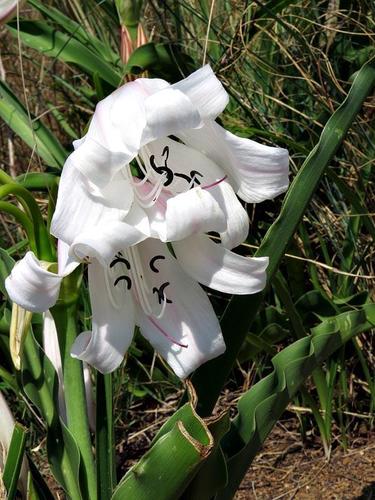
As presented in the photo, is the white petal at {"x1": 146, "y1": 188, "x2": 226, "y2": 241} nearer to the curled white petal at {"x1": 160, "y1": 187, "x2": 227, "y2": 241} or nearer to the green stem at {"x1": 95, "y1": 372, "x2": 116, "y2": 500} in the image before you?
the curled white petal at {"x1": 160, "y1": 187, "x2": 227, "y2": 241}

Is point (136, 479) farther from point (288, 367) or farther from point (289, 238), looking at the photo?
point (289, 238)

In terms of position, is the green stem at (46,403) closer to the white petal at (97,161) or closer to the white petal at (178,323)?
the white petal at (178,323)

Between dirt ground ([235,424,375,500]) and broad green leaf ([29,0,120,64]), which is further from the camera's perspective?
broad green leaf ([29,0,120,64])

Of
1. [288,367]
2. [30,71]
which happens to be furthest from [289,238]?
[30,71]

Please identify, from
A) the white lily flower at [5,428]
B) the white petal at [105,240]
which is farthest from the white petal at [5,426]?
the white petal at [105,240]

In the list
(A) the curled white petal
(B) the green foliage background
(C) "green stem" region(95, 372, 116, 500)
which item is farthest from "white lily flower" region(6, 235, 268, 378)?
(B) the green foliage background

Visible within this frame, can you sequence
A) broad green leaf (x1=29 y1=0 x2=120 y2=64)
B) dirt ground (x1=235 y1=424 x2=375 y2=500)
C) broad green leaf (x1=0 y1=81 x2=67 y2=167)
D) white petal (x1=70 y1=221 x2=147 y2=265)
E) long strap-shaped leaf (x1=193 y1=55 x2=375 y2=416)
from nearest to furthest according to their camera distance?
white petal (x1=70 y1=221 x2=147 y2=265), long strap-shaped leaf (x1=193 y1=55 x2=375 y2=416), dirt ground (x1=235 y1=424 x2=375 y2=500), broad green leaf (x1=0 y1=81 x2=67 y2=167), broad green leaf (x1=29 y1=0 x2=120 y2=64)

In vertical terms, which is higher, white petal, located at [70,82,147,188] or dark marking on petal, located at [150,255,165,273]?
white petal, located at [70,82,147,188]
